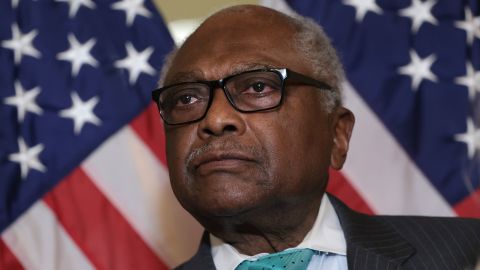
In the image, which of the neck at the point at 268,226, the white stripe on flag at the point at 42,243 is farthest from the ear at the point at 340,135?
the white stripe on flag at the point at 42,243

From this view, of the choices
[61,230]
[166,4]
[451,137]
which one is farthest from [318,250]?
[166,4]

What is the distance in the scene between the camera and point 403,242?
1677mm

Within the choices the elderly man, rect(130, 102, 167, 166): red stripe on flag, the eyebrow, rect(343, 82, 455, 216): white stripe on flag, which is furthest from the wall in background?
the eyebrow

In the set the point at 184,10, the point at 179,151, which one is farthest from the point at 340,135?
the point at 184,10

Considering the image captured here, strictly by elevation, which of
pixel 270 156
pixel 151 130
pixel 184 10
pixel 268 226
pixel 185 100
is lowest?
pixel 268 226

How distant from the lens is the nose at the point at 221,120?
4.85 ft

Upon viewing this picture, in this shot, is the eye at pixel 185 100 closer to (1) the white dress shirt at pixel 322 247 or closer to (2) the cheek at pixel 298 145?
(2) the cheek at pixel 298 145

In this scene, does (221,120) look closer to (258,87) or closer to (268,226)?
(258,87)

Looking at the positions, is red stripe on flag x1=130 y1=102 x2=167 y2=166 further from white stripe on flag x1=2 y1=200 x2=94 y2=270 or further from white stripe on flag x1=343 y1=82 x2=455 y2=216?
white stripe on flag x1=343 y1=82 x2=455 y2=216

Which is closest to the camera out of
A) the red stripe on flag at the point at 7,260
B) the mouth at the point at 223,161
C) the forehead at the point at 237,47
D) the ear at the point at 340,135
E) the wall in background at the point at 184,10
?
the mouth at the point at 223,161

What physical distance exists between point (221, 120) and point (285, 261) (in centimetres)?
40

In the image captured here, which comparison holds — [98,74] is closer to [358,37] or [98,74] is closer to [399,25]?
[358,37]

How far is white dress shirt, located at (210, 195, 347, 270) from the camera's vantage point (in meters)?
1.64

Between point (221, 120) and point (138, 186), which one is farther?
point (138, 186)
